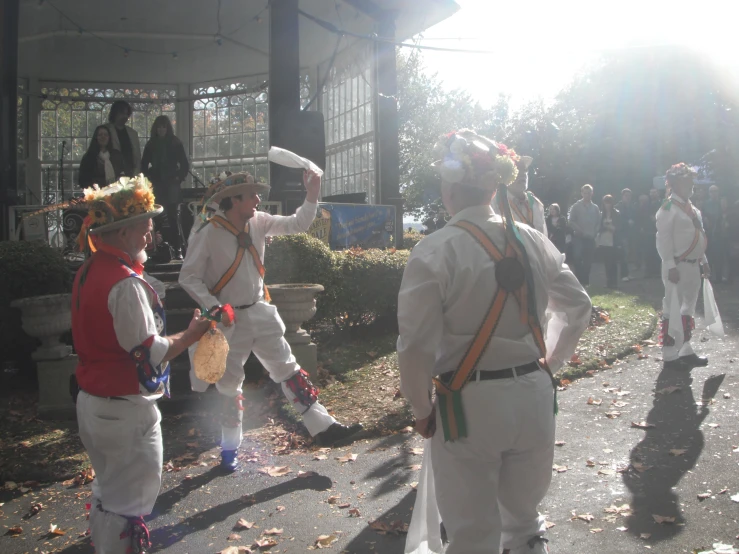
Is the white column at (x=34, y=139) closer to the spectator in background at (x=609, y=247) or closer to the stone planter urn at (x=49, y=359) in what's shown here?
the stone planter urn at (x=49, y=359)

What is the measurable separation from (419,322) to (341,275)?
667 cm

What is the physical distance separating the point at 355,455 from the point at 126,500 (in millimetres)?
2642

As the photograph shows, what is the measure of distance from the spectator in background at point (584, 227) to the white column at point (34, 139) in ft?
39.2

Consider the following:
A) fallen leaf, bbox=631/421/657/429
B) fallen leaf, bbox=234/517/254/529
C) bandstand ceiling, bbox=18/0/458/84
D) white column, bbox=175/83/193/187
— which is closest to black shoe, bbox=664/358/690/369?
fallen leaf, bbox=631/421/657/429

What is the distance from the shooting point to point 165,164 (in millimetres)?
11281

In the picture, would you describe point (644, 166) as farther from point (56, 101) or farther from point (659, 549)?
point (659, 549)

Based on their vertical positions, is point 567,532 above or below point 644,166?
below

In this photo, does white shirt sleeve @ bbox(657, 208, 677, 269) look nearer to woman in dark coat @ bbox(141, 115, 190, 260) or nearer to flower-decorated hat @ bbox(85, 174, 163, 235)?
flower-decorated hat @ bbox(85, 174, 163, 235)

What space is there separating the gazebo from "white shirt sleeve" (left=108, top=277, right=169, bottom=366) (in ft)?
27.8

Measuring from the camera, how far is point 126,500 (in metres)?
3.44

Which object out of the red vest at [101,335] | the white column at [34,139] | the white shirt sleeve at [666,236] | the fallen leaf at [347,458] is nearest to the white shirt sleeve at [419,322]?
the red vest at [101,335]

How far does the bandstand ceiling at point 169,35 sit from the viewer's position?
14.4 metres

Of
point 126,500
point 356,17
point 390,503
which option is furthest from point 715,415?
point 356,17

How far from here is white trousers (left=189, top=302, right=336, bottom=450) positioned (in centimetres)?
561
